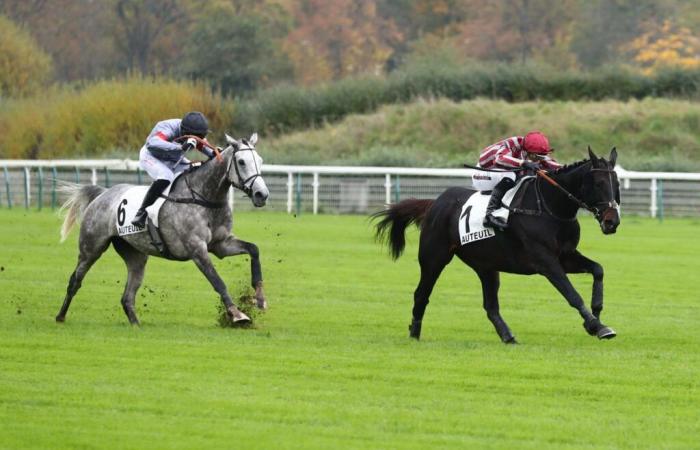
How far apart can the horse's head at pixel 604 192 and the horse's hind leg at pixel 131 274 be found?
380cm

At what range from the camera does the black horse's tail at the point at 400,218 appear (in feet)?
38.4

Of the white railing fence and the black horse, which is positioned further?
the white railing fence

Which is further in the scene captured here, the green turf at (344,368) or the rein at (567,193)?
the rein at (567,193)

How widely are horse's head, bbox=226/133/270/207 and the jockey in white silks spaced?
380 mm

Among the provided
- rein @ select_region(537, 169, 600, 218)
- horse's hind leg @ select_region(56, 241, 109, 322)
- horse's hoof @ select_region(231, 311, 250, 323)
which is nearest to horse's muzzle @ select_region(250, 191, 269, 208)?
horse's hoof @ select_region(231, 311, 250, 323)

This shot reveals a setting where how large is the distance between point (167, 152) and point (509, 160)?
280 centimetres

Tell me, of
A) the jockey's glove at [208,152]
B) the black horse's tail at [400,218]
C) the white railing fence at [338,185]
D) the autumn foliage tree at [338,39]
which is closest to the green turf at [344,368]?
the black horse's tail at [400,218]

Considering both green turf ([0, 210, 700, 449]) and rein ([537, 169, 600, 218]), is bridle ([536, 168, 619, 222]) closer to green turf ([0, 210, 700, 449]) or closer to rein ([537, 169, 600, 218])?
rein ([537, 169, 600, 218])

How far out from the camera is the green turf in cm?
714

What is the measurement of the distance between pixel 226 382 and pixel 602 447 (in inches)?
99.2

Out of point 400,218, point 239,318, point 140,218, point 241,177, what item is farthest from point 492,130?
point 239,318

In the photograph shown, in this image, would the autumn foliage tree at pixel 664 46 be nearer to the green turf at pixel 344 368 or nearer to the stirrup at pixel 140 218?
the green turf at pixel 344 368

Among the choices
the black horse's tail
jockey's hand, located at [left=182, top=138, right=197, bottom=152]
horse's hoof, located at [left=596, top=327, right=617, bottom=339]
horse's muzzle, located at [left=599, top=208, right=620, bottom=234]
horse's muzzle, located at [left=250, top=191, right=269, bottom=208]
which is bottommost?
horse's hoof, located at [left=596, top=327, right=617, bottom=339]

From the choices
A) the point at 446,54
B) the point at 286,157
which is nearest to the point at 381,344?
the point at 286,157
